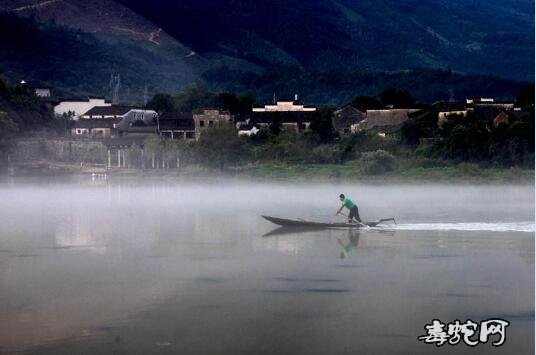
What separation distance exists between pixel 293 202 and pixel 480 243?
2098 cm

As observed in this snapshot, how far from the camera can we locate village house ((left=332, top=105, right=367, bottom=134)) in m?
88.8

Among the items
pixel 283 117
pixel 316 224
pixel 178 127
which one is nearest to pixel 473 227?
pixel 316 224

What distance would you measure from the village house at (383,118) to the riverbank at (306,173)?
45.2 ft

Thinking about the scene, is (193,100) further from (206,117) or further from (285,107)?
(206,117)

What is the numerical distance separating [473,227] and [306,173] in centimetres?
3501

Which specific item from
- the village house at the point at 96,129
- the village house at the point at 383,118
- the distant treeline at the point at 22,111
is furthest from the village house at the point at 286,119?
the distant treeline at the point at 22,111

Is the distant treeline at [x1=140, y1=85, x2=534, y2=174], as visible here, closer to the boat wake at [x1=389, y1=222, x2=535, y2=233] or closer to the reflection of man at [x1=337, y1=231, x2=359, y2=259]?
the boat wake at [x1=389, y1=222, x2=535, y2=233]

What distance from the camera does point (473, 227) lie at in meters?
34.7

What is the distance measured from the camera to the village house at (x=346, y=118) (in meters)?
88.8

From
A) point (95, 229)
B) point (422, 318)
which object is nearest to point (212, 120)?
point (95, 229)

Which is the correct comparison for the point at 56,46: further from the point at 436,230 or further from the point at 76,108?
the point at 436,230

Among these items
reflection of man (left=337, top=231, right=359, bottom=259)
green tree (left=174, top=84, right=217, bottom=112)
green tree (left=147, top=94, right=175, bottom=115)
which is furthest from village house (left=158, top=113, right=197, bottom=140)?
reflection of man (left=337, top=231, right=359, bottom=259)

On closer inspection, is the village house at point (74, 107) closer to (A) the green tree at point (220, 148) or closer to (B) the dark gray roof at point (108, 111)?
(B) the dark gray roof at point (108, 111)

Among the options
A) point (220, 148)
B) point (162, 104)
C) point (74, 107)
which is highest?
point (162, 104)
